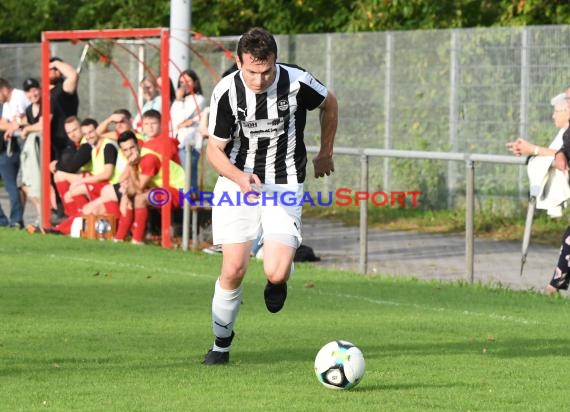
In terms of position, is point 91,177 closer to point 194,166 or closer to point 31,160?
point 194,166

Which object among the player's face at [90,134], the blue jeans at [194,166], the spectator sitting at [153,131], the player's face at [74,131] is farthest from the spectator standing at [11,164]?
the blue jeans at [194,166]

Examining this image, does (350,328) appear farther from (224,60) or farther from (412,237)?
(224,60)

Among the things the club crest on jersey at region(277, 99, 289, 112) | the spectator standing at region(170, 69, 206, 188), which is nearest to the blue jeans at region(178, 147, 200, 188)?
the spectator standing at region(170, 69, 206, 188)

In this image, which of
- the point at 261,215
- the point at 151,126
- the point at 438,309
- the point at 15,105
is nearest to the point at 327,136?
the point at 261,215

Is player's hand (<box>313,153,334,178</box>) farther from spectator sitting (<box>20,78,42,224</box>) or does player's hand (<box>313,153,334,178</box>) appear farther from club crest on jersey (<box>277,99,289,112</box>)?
spectator sitting (<box>20,78,42,224</box>)

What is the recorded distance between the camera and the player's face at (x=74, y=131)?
21172mm

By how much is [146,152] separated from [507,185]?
17.0ft

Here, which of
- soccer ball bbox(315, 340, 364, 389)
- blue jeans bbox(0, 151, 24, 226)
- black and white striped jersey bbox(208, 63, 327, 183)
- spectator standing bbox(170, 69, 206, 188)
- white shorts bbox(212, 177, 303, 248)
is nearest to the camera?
soccer ball bbox(315, 340, 364, 389)

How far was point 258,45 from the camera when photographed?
9031 millimetres

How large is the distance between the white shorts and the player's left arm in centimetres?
27

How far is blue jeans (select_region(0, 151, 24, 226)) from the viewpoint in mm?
21000

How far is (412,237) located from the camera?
19.3m

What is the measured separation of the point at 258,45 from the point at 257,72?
7.9 inches

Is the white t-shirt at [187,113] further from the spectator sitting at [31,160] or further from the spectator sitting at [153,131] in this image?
the spectator sitting at [31,160]
